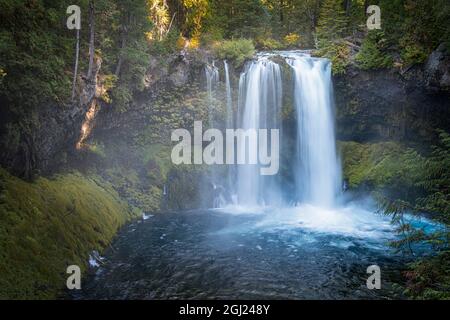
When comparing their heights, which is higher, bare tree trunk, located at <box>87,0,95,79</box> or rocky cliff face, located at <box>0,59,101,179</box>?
bare tree trunk, located at <box>87,0,95,79</box>

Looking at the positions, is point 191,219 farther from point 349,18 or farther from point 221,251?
point 349,18

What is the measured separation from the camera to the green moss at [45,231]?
23.9ft

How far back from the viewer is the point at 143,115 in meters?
18.4

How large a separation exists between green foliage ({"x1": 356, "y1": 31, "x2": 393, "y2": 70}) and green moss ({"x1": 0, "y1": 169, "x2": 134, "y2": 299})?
47.2 feet

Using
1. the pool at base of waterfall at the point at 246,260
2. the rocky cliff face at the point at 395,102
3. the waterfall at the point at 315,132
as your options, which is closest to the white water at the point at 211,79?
the waterfall at the point at 315,132

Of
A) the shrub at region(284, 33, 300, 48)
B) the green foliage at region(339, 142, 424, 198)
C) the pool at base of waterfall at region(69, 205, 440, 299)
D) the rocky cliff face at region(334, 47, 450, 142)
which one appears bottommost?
the pool at base of waterfall at region(69, 205, 440, 299)

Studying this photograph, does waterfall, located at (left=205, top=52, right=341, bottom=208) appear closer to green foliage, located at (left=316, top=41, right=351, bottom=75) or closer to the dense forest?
green foliage, located at (left=316, top=41, right=351, bottom=75)

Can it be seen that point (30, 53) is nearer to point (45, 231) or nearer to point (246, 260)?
point (45, 231)

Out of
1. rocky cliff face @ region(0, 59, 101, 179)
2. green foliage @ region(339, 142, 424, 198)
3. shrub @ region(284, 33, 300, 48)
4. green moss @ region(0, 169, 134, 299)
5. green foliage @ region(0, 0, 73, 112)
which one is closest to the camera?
green moss @ region(0, 169, 134, 299)

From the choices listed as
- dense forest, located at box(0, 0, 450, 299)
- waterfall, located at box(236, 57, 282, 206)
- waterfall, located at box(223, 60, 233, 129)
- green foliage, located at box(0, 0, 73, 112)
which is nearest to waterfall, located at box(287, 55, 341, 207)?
dense forest, located at box(0, 0, 450, 299)

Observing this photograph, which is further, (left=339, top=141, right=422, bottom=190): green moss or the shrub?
the shrub

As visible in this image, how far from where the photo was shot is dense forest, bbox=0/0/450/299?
321 inches

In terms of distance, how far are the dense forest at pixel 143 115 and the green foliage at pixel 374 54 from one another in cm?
6
